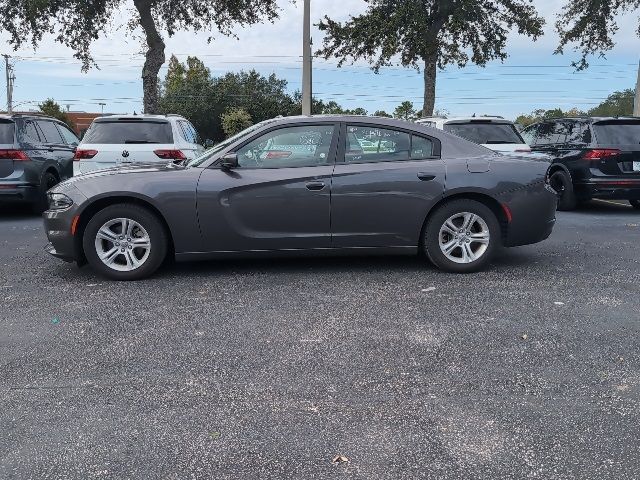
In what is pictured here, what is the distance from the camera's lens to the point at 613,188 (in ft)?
34.1

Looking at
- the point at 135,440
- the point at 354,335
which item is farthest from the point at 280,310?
the point at 135,440

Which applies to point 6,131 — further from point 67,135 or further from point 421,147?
point 421,147

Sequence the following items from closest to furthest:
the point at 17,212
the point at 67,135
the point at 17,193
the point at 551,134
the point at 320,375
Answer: the point at 320,375, the point at 17,193, the point at 17,212, the point at 551,134, the point at 67,135

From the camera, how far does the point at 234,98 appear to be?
6309 centimetres

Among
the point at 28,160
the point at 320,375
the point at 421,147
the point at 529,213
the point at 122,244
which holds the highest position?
the point at 421,147

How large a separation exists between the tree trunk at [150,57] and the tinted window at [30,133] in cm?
1115

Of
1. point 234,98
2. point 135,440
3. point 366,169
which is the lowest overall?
point 135,440

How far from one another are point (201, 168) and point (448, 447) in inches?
153

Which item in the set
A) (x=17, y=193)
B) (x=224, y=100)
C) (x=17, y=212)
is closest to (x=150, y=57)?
(x=17, y=212)

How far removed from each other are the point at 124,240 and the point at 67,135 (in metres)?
7.10

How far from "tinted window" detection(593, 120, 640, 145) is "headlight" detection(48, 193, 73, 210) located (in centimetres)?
834

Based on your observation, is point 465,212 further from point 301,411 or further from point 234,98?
point 234,98

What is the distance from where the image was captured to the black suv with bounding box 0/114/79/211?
32.4 ft

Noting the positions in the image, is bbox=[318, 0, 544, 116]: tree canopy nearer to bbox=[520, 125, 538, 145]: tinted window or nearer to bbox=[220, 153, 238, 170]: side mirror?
bbox=[520, 125, 538, 145]: tinted window
